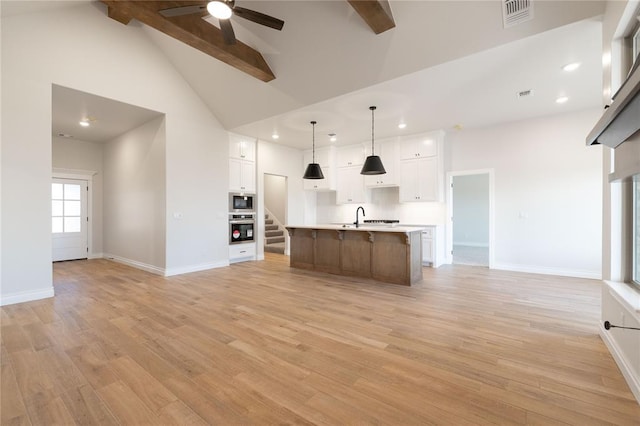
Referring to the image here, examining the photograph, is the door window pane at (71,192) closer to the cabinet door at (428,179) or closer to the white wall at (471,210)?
the cabinet door at (428,179)

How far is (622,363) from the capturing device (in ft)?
6.73

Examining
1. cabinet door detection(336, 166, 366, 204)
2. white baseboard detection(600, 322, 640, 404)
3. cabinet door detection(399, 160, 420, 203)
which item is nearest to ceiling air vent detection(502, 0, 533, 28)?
white baseboard detection(600, 322, 640, 404)

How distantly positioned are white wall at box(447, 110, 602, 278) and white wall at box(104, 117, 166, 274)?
6.48 metres

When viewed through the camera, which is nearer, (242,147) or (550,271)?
(550,271)

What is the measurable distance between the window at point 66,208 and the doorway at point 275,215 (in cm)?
484

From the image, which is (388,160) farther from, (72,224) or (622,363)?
(72,224)

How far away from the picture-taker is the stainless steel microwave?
664 centimetres

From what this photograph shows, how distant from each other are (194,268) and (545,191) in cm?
701

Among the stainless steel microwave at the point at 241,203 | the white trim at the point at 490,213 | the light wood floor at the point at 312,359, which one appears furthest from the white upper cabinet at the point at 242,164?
the white trim at the point at 490,213

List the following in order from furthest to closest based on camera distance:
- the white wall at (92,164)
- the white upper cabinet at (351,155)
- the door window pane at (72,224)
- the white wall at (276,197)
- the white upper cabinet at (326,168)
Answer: the white wall at (276,197) < the white upper cabinet at (326,168) < the white upper cabinet at (351,155) < the door window pane at (72,224) < the white wall at (92,164)

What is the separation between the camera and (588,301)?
3.65 metres

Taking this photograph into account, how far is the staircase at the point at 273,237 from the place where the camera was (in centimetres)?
889

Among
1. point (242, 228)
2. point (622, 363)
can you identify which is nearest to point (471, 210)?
point (242, 228)

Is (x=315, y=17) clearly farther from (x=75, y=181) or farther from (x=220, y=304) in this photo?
(x=75, y=181)
